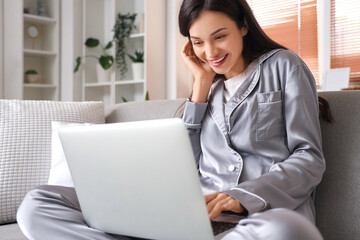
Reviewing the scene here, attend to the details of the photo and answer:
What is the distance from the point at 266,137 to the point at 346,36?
7.43ft

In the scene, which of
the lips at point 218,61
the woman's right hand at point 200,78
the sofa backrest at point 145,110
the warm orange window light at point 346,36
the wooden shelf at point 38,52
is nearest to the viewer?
the lips at point 218,61

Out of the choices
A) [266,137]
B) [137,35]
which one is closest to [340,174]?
[266,137]

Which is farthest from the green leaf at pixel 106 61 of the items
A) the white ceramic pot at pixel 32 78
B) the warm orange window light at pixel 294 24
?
the warm orange window light at pixel 294 24

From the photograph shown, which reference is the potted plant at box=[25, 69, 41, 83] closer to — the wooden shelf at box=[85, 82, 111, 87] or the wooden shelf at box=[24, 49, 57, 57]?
the wooden shelf at box=[24, 49, 57, 57]

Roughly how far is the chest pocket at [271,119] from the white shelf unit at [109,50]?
112 inches

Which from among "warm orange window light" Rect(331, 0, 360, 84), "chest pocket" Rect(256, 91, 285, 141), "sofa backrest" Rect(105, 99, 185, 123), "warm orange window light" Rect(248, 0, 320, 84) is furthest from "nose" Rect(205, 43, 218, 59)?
"warm orange window light" Rect(248, 0, 320, 84)

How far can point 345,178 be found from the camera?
127cm

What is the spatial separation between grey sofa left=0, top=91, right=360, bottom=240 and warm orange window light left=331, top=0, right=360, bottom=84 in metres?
1.96

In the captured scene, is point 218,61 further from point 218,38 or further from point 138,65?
point 138,65

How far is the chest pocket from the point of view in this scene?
4.05ft

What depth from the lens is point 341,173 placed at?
4.20 ft

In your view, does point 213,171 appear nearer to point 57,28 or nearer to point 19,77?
point 19,77

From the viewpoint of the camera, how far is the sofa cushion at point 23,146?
5.16ft

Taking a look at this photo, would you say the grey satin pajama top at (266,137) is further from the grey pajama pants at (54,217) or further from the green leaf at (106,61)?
the green leaf at (106,61)
